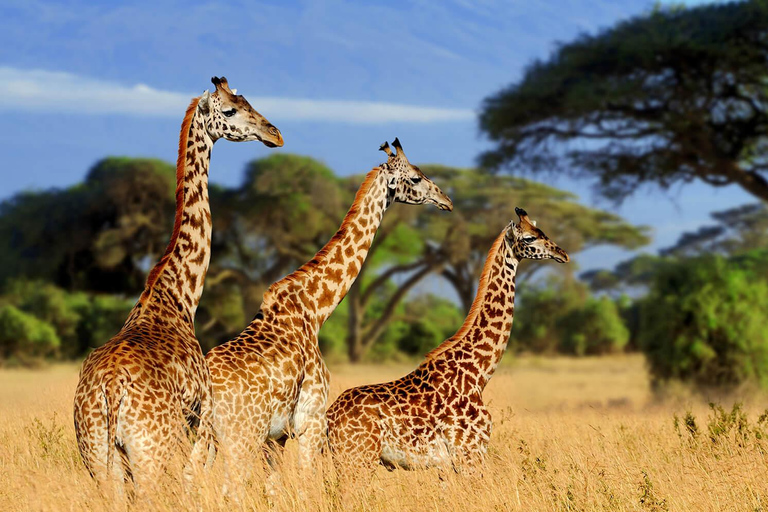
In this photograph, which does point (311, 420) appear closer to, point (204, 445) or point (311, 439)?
point (311, 439)

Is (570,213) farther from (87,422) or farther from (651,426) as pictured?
(87,422)

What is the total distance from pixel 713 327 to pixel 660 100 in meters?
6.59

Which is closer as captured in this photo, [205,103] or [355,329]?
[205,103]

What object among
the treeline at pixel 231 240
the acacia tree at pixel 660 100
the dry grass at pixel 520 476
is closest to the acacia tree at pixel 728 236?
the treeline at pixel 231 240

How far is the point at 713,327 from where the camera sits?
16625 millimetres

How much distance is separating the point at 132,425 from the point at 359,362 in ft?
81.5

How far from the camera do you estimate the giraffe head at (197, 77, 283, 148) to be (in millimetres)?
5699

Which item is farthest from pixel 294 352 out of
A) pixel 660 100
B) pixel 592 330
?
pixel 592 330

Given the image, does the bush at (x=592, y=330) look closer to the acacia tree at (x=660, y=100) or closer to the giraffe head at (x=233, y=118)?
the acacia tree at (x=660, y=100)

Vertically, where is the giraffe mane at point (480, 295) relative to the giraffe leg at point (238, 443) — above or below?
above

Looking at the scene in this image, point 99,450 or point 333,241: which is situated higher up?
point 333,241

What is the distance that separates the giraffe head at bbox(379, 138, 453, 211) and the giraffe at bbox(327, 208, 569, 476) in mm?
591

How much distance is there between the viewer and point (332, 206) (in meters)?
28.0

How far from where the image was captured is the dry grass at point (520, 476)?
503cm
